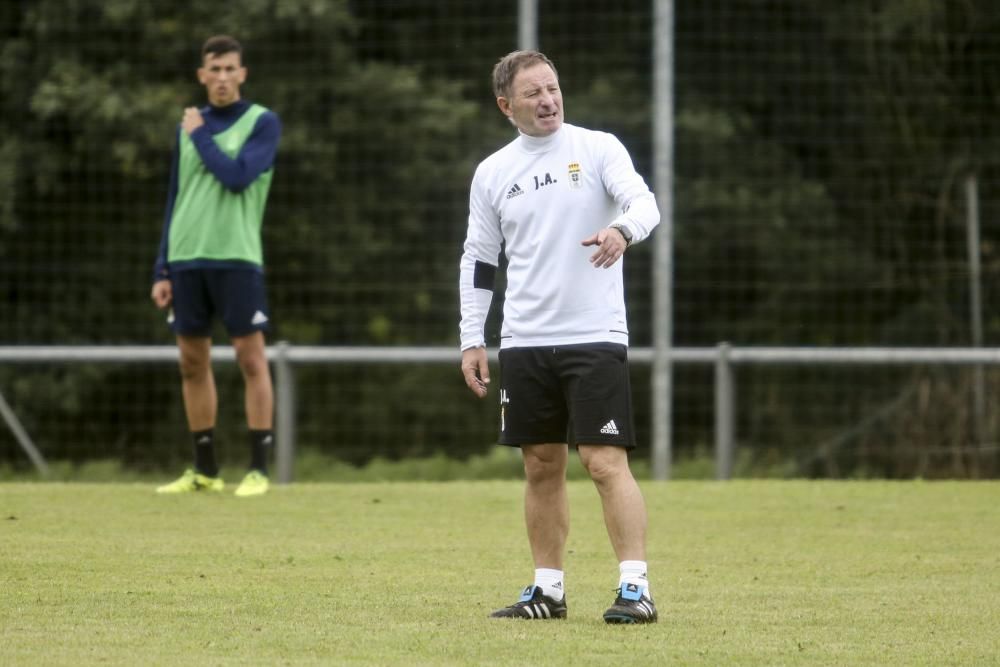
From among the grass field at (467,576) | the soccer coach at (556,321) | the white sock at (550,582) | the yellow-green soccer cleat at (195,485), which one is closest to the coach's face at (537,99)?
the soccer coach at (556,321)

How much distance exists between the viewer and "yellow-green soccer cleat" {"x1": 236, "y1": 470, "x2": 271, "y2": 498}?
26.2ft

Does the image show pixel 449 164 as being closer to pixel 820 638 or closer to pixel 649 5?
pixel 649 5

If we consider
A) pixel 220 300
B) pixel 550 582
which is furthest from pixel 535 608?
pixel 220 300

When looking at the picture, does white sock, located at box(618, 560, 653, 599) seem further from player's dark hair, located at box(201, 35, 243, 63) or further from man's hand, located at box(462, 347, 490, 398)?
player's dark hair, located at box(201, 35, 243, 63)

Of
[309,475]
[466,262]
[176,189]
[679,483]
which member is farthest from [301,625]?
[309,475]

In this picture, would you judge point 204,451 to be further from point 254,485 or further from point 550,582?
point 550,582

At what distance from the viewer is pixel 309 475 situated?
12141 mm

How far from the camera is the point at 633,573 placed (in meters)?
4.70

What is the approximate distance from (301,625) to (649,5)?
10.2 metres

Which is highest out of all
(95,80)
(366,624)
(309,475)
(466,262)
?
(95,80)

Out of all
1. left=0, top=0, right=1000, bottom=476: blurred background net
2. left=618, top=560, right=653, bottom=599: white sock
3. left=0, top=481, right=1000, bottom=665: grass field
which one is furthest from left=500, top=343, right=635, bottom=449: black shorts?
left=0, top=0, right=1000, bottom=476: blurred background net

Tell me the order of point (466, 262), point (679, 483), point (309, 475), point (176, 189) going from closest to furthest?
point (466, 262) → point (176, 189) → point (679, 483) → point (309, 475)

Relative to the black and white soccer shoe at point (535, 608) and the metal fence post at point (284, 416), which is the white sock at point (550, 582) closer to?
the black and white soccer shoe at point (535, 608)

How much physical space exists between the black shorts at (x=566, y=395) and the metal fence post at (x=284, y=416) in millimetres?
4772
